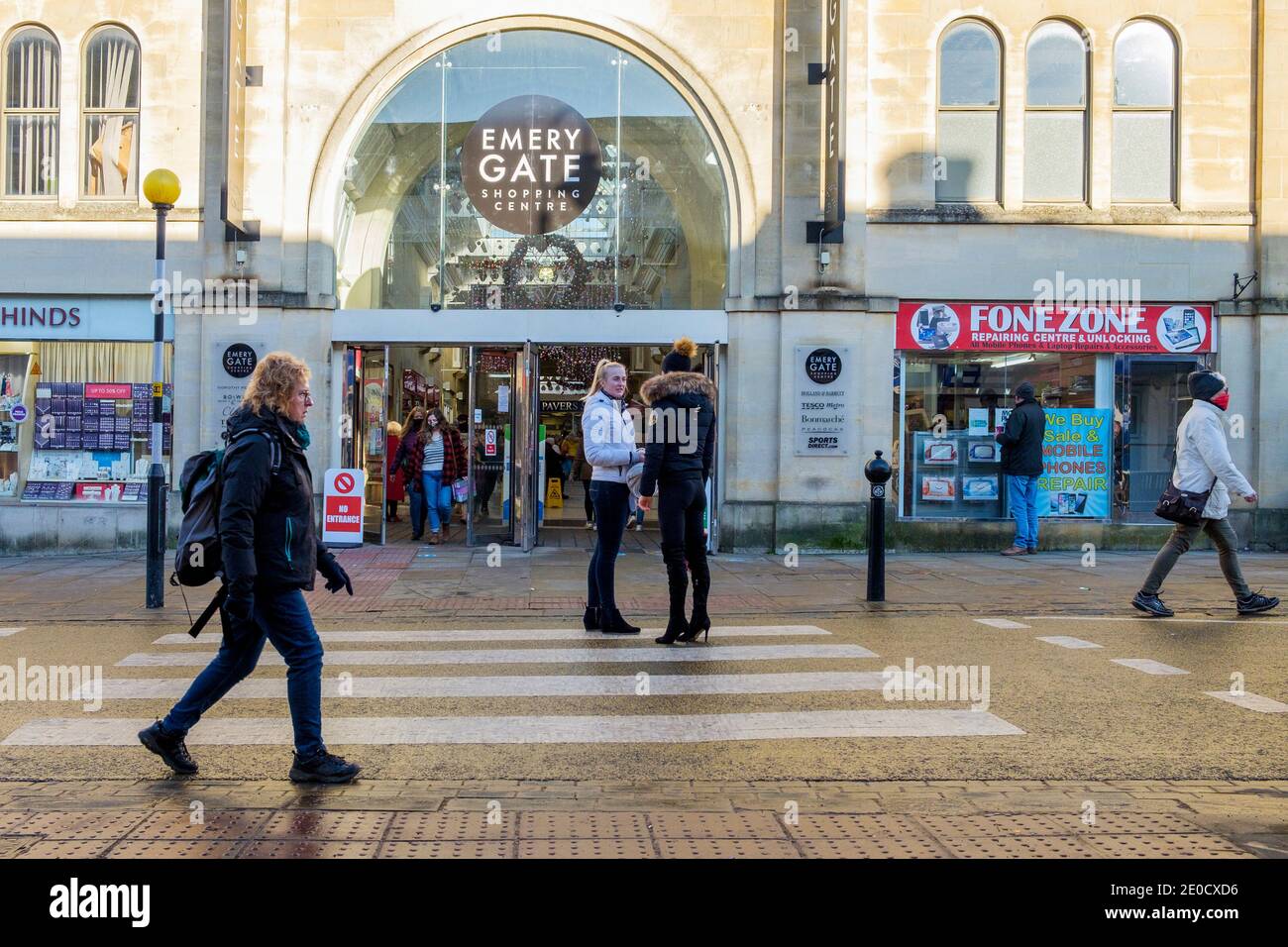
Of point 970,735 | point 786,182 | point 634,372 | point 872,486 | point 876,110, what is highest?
point 876,110

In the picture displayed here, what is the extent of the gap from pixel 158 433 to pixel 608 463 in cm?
494

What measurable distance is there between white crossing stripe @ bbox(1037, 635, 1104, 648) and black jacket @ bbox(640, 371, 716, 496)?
2.74 metres

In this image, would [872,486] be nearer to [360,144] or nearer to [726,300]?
[726,300]

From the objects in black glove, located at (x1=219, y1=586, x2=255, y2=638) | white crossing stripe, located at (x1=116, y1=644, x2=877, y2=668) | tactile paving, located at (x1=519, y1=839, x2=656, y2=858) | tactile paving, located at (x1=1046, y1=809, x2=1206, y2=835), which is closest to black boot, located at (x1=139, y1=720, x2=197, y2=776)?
black glove, located at (x1=219, y1=586, x2=255, y2=638)

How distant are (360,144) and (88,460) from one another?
5.55 m

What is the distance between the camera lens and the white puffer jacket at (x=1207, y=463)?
9.48m

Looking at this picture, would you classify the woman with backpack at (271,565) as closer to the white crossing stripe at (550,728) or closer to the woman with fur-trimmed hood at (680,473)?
the white crossing stripe at (550,728)

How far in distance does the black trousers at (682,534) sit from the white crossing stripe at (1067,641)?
2.49 metres

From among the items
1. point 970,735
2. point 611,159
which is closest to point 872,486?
point 970,735

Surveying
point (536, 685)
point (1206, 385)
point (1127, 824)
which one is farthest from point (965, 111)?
point (1127, 824)

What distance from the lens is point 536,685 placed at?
689 centimetres

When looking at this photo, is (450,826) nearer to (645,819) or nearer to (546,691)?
(645,819)

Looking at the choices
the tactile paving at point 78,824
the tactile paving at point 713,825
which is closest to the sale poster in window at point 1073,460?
the tactile paving at point 713,825
